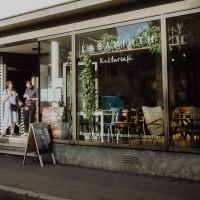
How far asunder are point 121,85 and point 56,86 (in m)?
2.09

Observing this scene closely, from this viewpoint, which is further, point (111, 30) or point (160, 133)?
point (111, 30)

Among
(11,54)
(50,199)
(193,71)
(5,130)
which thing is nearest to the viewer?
(50,199)

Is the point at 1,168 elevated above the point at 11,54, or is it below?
below

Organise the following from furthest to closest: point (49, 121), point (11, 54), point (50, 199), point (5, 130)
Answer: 1. point (11, 54)
2. point (5, 130)
3. point (49, 121)
4. point (50, 199)

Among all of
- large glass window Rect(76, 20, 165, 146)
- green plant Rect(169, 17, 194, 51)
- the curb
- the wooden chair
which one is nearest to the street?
the curb

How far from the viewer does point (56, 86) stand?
11852 mm

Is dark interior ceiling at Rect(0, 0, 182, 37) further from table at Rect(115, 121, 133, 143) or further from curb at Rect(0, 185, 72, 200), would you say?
curb at Rect(0, 185, 72, 200)

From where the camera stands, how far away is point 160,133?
939 cm

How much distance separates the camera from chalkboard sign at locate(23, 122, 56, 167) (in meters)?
10.7

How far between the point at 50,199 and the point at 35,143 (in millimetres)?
3855

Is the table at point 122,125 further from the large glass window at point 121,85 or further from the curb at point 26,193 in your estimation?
the curb at point 26,193

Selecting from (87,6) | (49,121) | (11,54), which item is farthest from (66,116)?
(11,54)

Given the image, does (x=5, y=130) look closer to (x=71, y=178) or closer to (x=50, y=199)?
(x=71, y=178)

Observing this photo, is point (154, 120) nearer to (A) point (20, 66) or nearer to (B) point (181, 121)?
(B) point (181, 121)
